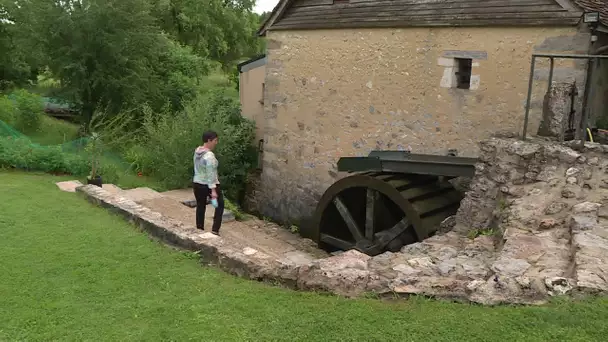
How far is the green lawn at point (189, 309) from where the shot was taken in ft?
11.9

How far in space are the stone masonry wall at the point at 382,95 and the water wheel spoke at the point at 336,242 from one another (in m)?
1.50

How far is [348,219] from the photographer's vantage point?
8969mm

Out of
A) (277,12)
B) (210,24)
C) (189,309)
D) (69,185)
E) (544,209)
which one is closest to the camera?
(189,309)

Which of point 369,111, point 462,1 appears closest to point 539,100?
point 462,1

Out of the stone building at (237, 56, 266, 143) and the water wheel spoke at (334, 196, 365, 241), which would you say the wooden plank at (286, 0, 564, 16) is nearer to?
the stone building at (237, 56, 266, 143)

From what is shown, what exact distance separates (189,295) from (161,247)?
4.95 ft

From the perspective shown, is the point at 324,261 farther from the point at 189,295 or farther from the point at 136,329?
the point at 136,329

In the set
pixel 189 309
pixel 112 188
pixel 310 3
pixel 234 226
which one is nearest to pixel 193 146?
pixel 112 188

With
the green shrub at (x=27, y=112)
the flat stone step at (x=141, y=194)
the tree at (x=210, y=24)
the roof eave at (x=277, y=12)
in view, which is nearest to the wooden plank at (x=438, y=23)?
the roof eave at (x=277, y=12)

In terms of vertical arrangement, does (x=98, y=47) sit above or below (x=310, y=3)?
below

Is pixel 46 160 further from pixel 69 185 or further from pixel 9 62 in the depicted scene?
pixel 9 62

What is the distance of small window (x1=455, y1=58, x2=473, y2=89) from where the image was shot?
8602mm

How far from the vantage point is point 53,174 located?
1056cm

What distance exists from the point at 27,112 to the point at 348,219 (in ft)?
37.3
